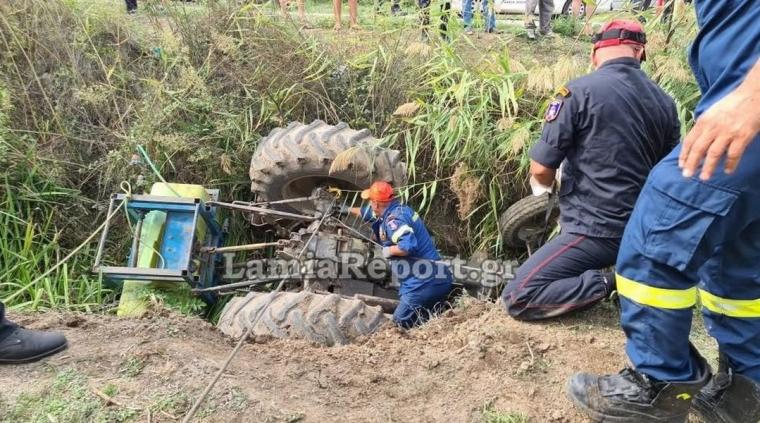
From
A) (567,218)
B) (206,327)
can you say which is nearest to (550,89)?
(567,218)

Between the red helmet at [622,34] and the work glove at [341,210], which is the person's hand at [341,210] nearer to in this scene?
the work glove at [341,210]

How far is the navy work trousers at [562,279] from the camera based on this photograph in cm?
246

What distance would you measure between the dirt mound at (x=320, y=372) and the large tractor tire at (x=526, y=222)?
2.64ft

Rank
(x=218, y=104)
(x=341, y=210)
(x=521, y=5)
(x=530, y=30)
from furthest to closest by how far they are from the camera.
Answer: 1. (x=521, y=5)
2. (x=530, y=30)
3. (x=218, y=104)
4. (x=341, y=210)

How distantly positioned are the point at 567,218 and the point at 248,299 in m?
1.82

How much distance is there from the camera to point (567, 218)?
2586 millimetres

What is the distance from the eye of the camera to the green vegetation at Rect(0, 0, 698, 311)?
3.56 meters

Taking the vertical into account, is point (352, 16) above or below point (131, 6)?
below

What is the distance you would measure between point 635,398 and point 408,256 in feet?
6.31

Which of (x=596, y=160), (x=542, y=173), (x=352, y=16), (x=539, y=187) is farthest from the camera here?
(x=352, y=16)

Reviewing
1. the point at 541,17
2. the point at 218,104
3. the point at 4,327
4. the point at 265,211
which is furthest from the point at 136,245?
the point at 541,17

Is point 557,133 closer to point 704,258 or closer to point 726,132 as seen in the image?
point 704,258

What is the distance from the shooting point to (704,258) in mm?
1458

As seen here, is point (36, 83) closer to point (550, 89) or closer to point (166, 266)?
point (166, 266)
